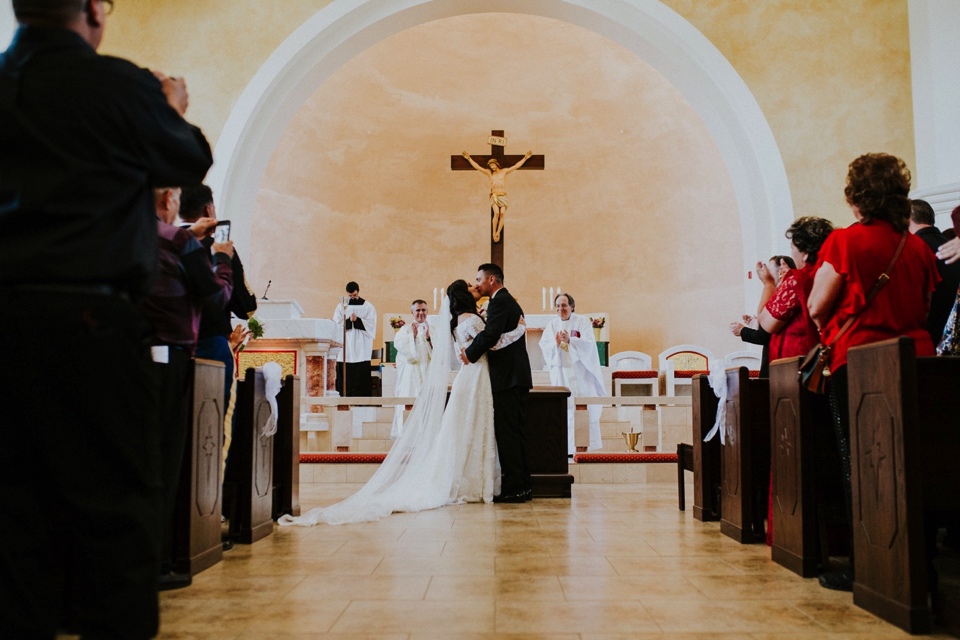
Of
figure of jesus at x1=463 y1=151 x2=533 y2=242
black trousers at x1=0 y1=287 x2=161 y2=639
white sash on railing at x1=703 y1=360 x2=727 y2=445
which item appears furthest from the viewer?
figure of jesus at x1=463 y1=151 x2=533 y2=242

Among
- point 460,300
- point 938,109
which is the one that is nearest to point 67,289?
point 460,300

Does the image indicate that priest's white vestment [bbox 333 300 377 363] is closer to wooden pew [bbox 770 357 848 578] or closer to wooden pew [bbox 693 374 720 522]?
wooden pew [bbox 693 374 720 522]

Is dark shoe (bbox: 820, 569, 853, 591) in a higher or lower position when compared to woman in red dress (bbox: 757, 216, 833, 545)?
lower

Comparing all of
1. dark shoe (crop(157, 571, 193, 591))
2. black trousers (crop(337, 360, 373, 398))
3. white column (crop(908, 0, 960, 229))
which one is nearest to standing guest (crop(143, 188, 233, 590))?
dark shoe (crop(157, 571, 193, 591))

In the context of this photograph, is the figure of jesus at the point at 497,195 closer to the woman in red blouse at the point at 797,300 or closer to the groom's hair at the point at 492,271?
the groom's hair at the point at 492,271

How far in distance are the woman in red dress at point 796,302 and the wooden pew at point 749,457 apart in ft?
0.32

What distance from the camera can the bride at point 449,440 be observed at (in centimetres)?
603

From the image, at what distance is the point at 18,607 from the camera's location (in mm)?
1548

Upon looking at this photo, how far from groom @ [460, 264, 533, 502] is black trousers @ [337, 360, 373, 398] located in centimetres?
587

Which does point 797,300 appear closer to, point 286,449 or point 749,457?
point 749,457

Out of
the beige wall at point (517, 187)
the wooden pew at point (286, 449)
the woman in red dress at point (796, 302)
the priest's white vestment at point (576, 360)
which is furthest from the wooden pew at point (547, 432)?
the beige wall at point (517, 187)

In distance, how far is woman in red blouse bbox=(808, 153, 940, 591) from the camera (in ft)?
10.2

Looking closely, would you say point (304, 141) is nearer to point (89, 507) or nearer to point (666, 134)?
point (666, 134)

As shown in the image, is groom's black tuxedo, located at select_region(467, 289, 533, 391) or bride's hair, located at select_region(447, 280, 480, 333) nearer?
groom's black tuxedo, located at select_region(467, 289, 533, 391)
